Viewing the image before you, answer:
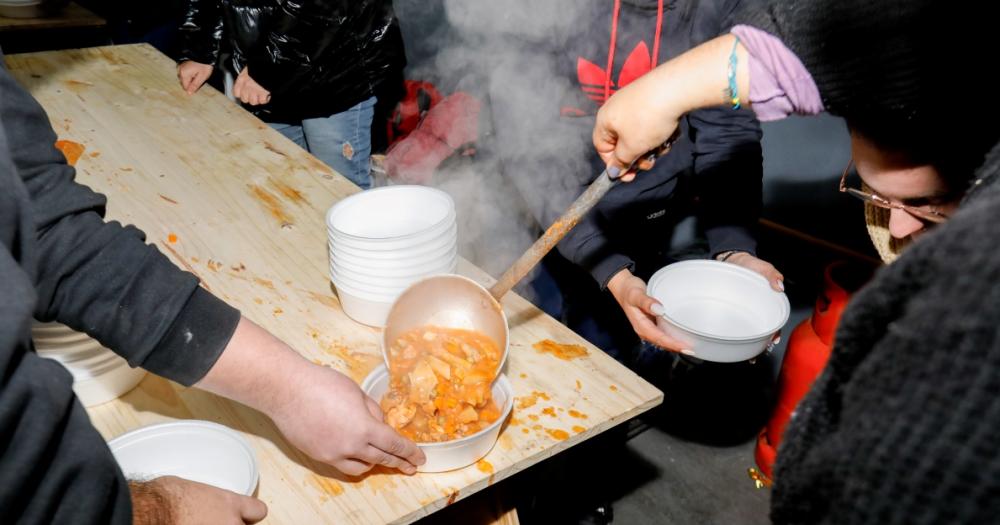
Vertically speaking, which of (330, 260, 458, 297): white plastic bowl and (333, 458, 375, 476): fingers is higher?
(330, 260, 458, 297): white plastic bowl

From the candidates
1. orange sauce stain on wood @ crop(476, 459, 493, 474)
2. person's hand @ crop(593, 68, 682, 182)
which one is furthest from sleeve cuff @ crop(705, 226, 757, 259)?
orange sauce stain on wood @ crop(476, 459, 493, 474)

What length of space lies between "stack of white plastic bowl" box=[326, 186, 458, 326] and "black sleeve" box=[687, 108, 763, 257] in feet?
4.13

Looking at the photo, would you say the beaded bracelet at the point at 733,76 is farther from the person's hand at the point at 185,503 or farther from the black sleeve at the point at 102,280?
the person's hand at the point at 185,503

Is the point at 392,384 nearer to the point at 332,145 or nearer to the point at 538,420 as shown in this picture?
the point at 538,420

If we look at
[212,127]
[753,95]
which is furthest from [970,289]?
[212,127]

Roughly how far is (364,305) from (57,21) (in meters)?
4.87

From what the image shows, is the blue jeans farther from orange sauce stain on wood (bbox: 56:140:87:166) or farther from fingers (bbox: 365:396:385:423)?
fingers (bbox: 365:396:385:423)

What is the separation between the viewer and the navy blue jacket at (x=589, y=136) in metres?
2.23

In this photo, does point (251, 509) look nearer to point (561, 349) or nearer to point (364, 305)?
point (364, 305)

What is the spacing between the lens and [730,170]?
2451mm

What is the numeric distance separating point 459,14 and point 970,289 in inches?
150

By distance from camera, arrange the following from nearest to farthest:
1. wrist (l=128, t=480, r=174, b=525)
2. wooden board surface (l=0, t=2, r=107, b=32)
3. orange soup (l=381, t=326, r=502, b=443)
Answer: wrist (l=128, t=480, r=174, b=525), orange soup (l=381, t=326, r=502, b=443), wooden board surface (l=0, t=2, r=107, b=32)

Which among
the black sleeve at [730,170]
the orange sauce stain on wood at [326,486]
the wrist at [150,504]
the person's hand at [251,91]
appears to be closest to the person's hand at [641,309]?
the black sleeve at [730,170]

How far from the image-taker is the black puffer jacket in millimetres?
3193
